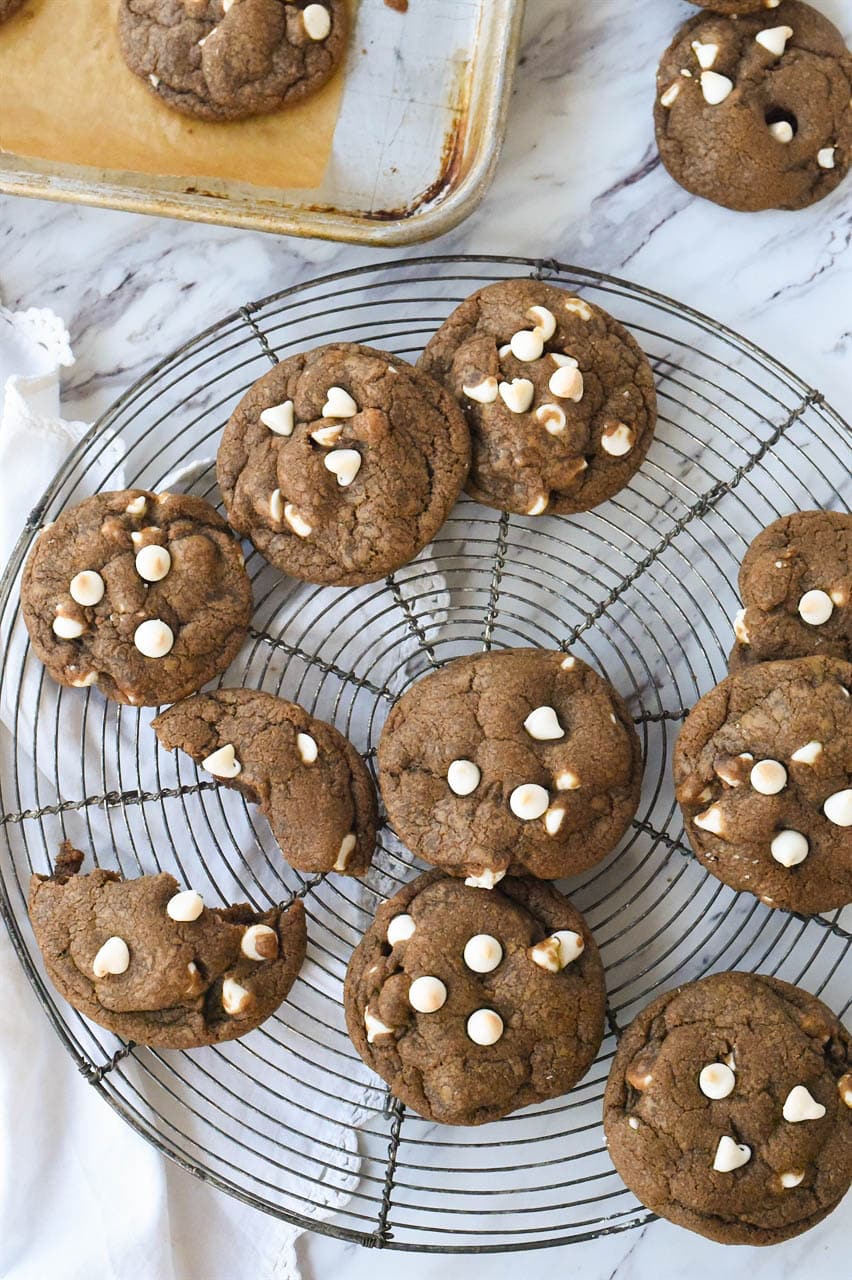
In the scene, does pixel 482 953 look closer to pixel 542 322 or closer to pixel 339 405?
pixel 339 405

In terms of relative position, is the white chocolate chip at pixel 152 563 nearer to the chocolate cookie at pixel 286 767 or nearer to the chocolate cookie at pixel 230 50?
the chocolate cookie at pixel 286 767

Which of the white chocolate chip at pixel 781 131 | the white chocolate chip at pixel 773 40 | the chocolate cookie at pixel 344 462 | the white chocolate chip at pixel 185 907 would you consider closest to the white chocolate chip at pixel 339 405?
the chocolate cookie at pixel 344 462

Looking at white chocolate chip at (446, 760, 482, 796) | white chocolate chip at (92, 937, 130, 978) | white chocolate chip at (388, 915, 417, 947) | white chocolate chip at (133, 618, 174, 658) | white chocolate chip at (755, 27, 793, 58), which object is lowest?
white chocolate chip at (388, 915, 417, 947)

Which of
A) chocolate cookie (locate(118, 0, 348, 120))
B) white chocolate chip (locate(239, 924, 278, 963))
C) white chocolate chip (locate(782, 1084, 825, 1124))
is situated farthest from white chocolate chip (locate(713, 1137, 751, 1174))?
chocolate cookie (locate(118, 0, 348, 120))

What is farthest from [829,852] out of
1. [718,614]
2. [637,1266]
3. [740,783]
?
[637,1266]

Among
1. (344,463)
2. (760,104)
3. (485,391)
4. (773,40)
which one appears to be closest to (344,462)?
(344,463)

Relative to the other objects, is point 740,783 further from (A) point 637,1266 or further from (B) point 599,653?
(A) point 637,1266

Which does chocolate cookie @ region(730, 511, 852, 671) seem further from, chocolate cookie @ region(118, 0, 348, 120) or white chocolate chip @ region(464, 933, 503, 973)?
chocolate cookie @ region(118, 0, 348, 120)
